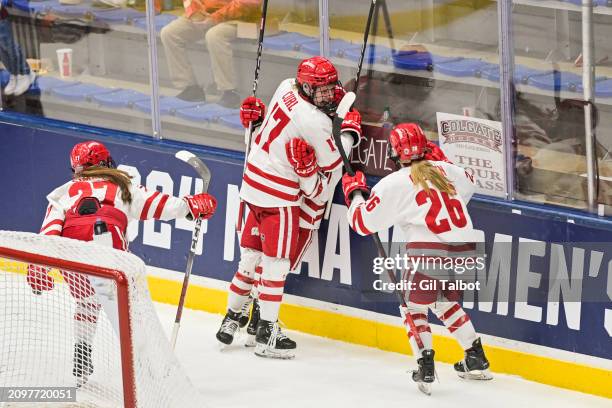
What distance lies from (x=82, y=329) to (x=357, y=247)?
1.52 m

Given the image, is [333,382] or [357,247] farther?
[357,247]

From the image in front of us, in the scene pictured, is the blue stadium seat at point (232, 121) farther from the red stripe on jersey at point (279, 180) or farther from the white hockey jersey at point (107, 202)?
the white hockey jersey at point (107, 202)

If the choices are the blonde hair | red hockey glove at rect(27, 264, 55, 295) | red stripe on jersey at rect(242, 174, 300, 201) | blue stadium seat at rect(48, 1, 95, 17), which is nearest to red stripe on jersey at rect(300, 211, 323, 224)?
red stripe on jersey at rect(242, 174, 300, 201)

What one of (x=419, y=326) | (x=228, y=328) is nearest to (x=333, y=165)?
(x=419, y=326)

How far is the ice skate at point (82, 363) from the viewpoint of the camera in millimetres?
5648

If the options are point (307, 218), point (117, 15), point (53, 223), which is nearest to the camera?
point (53, 223)

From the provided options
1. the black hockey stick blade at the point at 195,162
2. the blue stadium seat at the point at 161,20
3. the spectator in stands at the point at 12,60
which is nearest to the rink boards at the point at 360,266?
the spectator in stands at the point at 12,60

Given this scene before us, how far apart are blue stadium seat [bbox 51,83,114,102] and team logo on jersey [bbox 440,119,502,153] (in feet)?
6.55

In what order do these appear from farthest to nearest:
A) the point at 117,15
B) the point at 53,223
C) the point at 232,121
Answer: the point at 117,15 → the point at 232,121 → the point at 53,223

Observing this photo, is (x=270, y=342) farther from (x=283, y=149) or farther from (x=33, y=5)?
(x=33, y=5)

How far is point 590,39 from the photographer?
6074 millimetres

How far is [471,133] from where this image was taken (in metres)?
6.46

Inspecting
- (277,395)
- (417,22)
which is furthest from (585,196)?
(277,395)

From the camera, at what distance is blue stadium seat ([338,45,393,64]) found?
672cm
